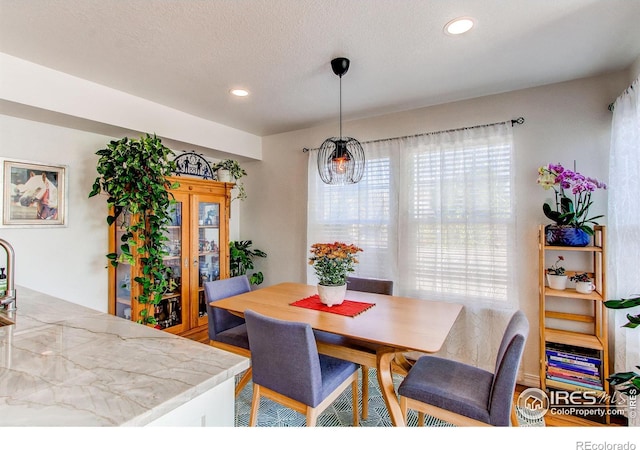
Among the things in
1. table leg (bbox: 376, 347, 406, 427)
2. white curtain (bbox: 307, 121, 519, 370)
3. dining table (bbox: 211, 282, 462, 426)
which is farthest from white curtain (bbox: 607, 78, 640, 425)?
table leg (bbox: 376, 347, 406, 427)

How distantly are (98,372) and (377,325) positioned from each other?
132 cm

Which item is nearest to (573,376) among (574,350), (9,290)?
(574,350)

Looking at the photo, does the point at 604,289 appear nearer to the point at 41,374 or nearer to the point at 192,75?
the point at 41,374

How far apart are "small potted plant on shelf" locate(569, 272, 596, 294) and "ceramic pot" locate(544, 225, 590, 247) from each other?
0.24 meters

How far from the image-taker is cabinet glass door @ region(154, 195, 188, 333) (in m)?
3.06

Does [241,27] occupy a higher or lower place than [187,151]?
higher

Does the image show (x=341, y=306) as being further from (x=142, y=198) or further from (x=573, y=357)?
(x=142, y=198)

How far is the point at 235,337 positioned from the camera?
2248 mm

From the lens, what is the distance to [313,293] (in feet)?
8.31

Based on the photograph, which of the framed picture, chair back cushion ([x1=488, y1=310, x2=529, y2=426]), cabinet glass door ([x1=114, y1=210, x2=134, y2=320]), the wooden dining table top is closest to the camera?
chair back cushion ([x1=488, y1=310, x2=529, y2=426])

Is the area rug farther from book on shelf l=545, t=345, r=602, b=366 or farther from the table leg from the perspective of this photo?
book on shelf l=545, t=345, r=602, b=366

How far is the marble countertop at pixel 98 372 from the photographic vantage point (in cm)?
69
